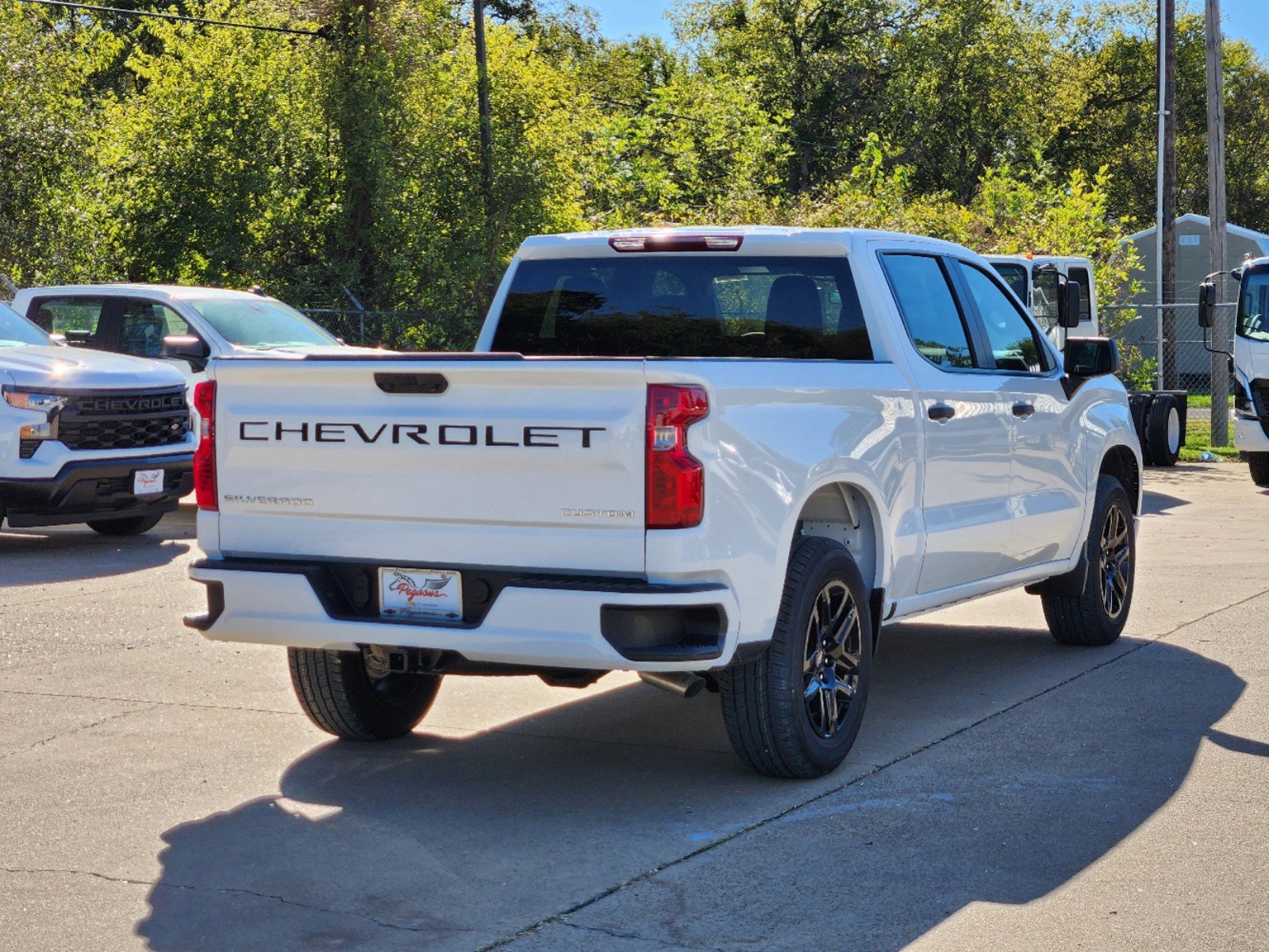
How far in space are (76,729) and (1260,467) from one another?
14.7m

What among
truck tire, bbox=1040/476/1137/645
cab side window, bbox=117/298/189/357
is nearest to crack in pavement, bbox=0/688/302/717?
truck tire, bbox=1040/476/1137/645

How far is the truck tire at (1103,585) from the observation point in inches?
337

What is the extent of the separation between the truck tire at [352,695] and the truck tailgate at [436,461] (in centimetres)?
66

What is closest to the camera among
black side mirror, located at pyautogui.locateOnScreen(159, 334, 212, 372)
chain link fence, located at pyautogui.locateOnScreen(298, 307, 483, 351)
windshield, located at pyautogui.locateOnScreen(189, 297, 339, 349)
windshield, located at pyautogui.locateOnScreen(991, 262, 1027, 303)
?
black side mirror, located at pyautogui.locateOnScreen(159, 334, 212, 372)

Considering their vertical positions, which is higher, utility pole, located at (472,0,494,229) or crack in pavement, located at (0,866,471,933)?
utility pole, located at (472,0,494,229)

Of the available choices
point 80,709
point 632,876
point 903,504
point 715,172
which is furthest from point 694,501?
point 715,172

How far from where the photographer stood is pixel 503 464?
5426 mm

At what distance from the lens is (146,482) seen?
12250 millimetres

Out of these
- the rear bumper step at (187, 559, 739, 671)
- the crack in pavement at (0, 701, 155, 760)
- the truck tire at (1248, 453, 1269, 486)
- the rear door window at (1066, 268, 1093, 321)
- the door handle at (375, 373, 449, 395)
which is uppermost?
the rear door window at (1066, 268, 1093, 321)

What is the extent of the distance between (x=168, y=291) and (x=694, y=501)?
1020 centimetres

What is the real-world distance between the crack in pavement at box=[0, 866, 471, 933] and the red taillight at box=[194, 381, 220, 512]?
146cm

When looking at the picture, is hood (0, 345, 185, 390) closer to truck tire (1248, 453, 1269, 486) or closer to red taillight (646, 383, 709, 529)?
red taillight (646, 383, 709, 529)

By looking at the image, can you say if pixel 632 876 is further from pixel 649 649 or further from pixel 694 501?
pixel 694 501

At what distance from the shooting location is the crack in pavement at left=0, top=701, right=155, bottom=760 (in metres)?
6.45
